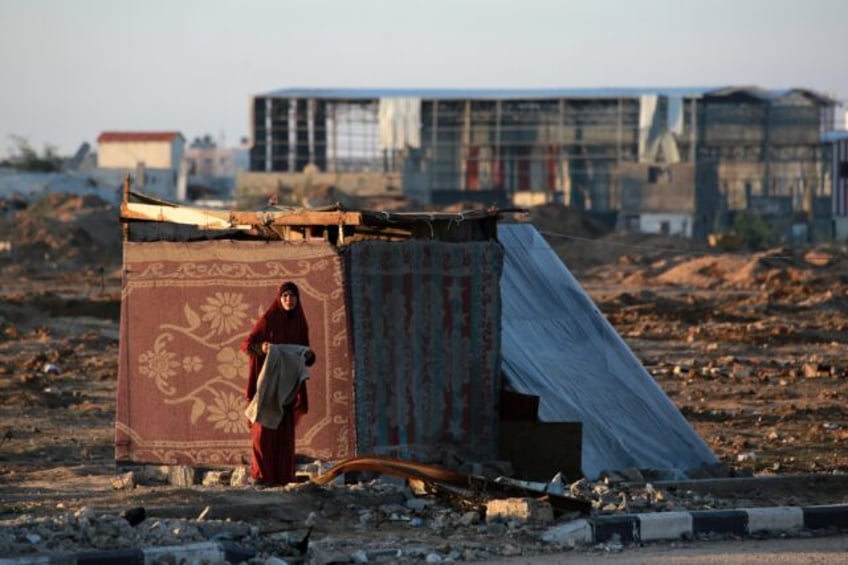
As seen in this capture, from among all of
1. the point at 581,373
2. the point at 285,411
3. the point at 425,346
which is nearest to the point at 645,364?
the point at 581,373

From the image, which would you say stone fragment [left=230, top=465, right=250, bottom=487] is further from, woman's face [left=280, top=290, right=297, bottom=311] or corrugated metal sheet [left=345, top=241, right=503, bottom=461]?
woman's face [left=280, top=290, right=297, bottom=311]

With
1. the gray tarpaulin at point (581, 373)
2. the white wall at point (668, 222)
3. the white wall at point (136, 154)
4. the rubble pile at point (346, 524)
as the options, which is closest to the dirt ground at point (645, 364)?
the rubble pile at point (346, 524)

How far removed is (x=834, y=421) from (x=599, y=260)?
25.7m

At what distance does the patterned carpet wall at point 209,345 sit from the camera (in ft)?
31.7

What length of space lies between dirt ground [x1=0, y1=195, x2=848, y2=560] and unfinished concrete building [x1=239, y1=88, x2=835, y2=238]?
32.1 feet

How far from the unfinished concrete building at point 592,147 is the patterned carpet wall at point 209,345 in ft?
128

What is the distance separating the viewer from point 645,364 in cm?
1839

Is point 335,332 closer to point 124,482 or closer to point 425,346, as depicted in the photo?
point 425,346

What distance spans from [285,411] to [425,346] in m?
0.95

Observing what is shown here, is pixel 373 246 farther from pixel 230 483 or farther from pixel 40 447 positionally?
pixel 40 447

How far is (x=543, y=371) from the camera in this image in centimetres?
1070

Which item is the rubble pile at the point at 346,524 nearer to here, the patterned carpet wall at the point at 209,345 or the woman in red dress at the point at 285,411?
the woman in red dress at the point at 285,411

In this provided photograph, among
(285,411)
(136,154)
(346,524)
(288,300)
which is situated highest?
(136,154)

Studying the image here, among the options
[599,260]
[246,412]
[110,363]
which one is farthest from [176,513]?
[599,260]
